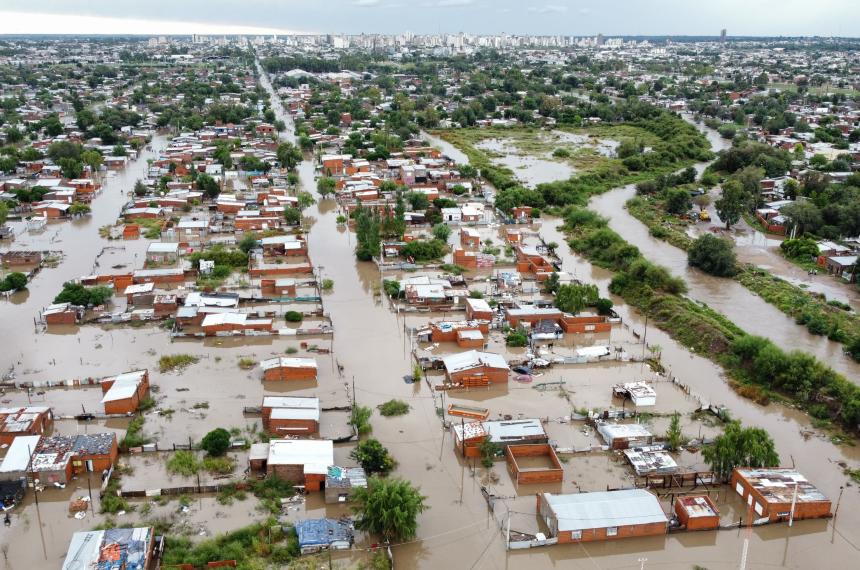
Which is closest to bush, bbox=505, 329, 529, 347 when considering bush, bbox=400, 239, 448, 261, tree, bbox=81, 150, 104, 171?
bush, bbox=400, 239, 448, 261

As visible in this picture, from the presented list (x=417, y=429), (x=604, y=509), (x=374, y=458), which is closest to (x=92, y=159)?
(x=417, y=429)

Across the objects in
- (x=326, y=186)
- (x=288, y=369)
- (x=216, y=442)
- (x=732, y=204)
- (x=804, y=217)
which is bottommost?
(x=288, y=369)

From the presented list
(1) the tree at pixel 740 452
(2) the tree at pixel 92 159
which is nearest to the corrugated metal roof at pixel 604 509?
(1) the tree at pixel 740 452

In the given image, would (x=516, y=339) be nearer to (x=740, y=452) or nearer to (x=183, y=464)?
(x=740, y=452)

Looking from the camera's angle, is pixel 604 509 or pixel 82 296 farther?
pixel 82 296

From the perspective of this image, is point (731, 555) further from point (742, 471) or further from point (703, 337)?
point (703, 337)

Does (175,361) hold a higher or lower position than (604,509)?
lower

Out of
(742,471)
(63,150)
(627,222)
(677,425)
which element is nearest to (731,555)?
(742,471)
